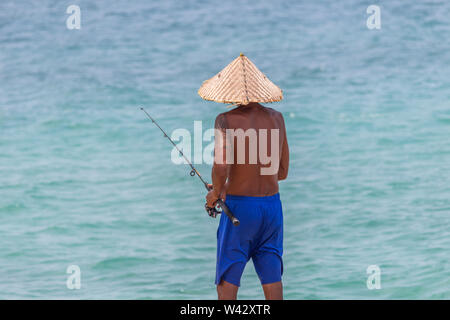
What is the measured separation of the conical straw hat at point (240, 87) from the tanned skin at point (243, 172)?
7 cm

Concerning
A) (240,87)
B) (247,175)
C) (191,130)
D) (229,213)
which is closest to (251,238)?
(229,213)

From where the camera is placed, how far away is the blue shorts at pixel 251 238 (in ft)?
13.6

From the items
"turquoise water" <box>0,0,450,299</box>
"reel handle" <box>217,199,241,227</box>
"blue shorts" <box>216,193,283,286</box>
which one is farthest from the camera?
"turquoise water" <box>0,0,450,299</box>

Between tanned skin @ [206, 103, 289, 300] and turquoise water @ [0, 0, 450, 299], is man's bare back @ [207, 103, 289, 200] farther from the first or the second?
turquoise water @ [0, 0, 450, 299]

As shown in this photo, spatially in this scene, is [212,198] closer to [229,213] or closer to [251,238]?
[229,213]

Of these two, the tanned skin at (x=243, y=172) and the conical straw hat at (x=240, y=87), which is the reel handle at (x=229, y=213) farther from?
the conical straw hat at (x=240, y=87)

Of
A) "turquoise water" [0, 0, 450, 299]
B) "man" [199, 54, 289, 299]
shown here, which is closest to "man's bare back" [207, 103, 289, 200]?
"man" [199, 54, 289, 299]

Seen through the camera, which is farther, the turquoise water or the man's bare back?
the turquoise water

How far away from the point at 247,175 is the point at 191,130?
6917 millimetres

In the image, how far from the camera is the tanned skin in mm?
4039

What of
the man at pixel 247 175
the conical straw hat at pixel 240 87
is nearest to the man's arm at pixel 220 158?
the man at pixel 247 175

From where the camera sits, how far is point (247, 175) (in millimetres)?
4121
